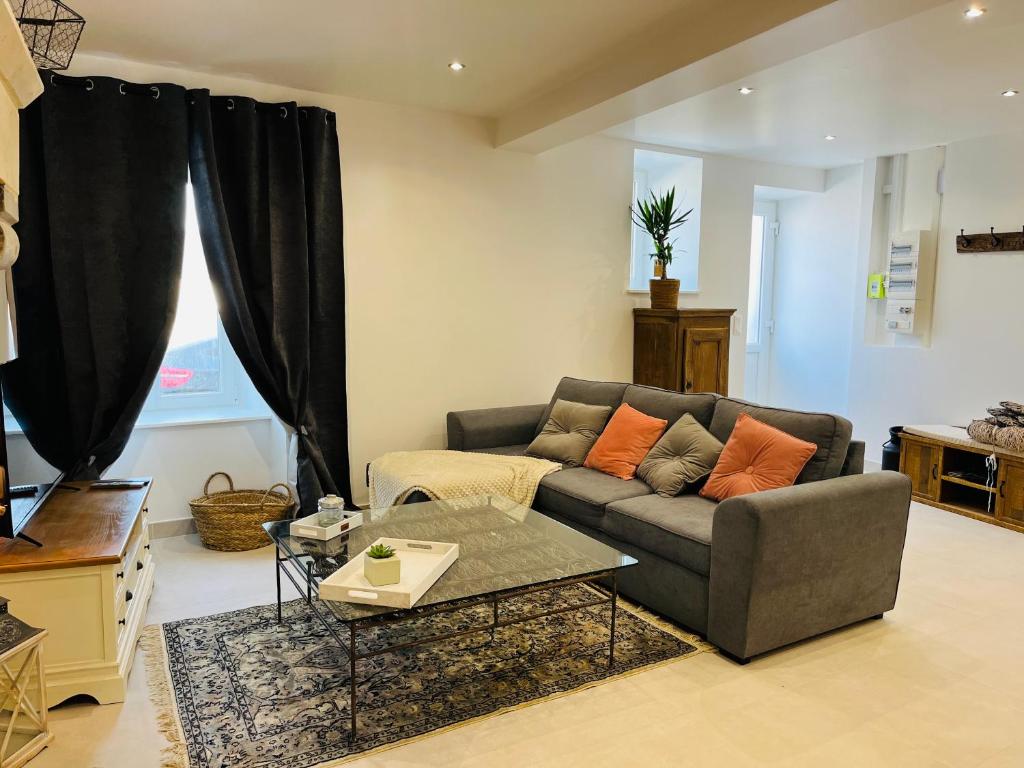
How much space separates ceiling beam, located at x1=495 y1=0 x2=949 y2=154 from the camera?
2623mm

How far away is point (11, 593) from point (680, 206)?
5185 mm

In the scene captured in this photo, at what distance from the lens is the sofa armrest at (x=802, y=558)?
2656mm

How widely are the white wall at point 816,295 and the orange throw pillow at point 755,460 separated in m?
3.60

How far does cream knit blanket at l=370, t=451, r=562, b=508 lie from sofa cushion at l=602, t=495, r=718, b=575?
0.63m

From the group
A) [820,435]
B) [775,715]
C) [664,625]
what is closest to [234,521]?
[664,625]

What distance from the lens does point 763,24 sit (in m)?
2.78

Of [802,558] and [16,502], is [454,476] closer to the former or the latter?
[802,558]

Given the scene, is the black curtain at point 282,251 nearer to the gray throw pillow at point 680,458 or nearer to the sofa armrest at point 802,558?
the gray throw pillow at point 680,458

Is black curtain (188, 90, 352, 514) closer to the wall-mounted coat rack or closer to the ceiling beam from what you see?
the ceiling beam

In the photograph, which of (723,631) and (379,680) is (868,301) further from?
(379,680)

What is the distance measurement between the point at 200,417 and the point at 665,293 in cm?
323

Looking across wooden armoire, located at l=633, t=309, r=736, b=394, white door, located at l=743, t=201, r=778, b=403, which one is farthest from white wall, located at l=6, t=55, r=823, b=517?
white door, located at l=743, t=201, r=778, b=403

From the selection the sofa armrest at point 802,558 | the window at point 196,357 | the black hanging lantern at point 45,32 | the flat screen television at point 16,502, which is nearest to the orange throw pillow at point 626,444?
the sofa armrest at point 802,558

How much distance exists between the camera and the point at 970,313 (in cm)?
548
